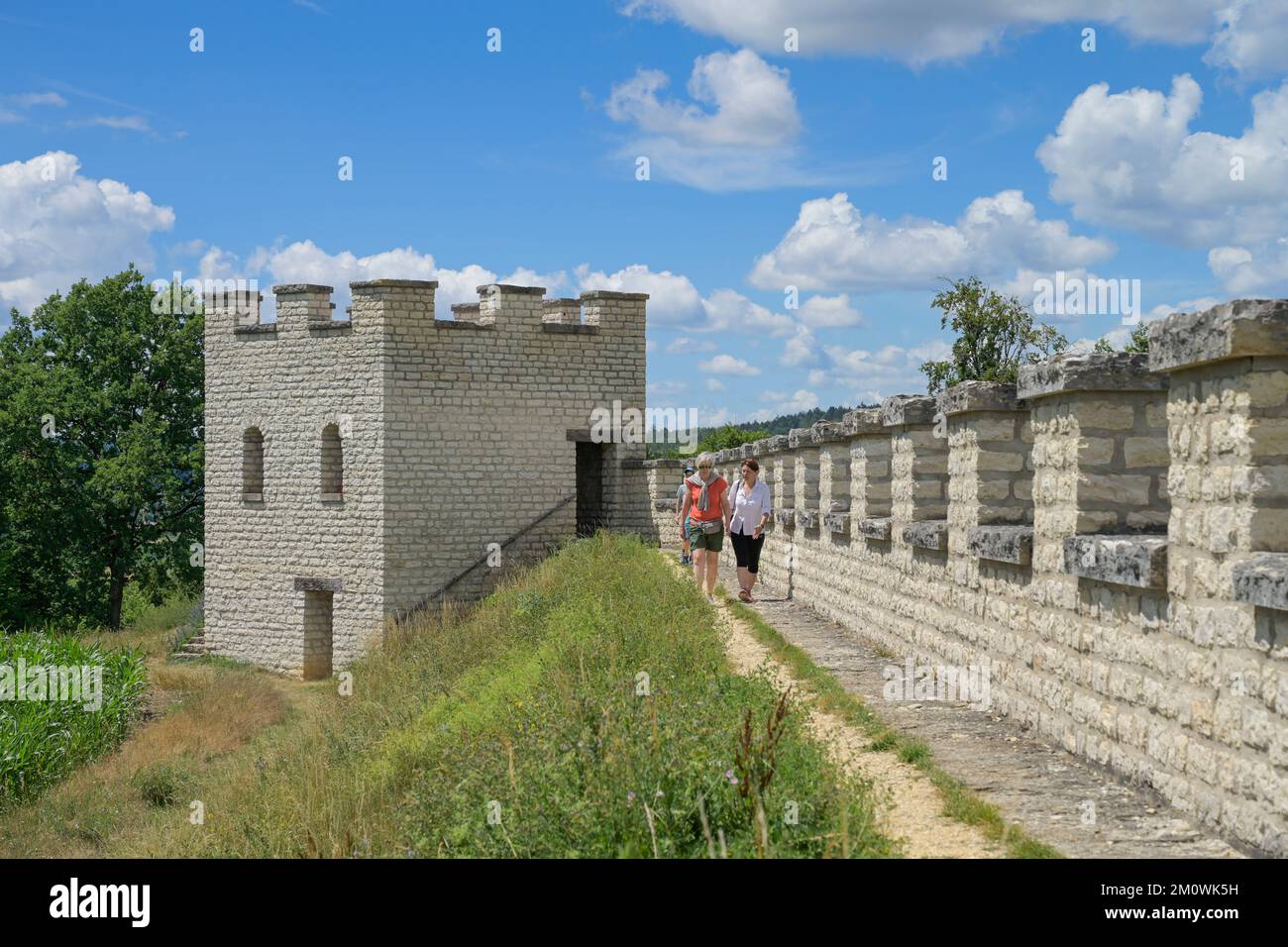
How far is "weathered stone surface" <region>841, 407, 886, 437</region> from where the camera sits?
33.5ft

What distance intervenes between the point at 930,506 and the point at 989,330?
22.7 m

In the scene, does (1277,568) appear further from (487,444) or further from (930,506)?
(487,444)

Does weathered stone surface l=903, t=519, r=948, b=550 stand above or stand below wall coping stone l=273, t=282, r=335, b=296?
below

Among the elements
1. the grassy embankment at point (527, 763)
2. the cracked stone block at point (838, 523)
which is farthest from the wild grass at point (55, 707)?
the cracked stone block at point (838, 523)

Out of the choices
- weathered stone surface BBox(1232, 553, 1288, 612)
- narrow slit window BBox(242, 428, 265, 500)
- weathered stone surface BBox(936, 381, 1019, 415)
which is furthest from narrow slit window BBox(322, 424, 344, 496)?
weathered stone surface BBox(1232, 553, 1288, 612)

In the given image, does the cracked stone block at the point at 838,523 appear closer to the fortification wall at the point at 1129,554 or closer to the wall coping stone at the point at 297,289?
the fortification wall at the point at 1129,554

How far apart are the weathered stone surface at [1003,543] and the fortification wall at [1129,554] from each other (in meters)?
0.01

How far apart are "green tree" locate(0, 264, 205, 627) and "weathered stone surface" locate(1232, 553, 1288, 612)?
29.6 m

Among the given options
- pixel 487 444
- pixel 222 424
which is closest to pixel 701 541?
pixel 487 444

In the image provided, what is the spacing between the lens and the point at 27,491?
30.4 m

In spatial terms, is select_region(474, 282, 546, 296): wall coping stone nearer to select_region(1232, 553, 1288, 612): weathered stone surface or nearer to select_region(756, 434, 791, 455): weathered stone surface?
select_region(756, 434, 791, 455): weathered stone surface

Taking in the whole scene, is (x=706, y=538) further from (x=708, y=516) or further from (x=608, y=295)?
(x=608, y=295)

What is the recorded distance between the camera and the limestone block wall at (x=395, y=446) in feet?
74.4

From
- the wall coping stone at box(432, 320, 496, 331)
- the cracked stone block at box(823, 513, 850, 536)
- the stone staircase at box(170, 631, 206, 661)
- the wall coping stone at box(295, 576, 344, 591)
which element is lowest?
the stone staircase at box(170, 631, 206, 661)
